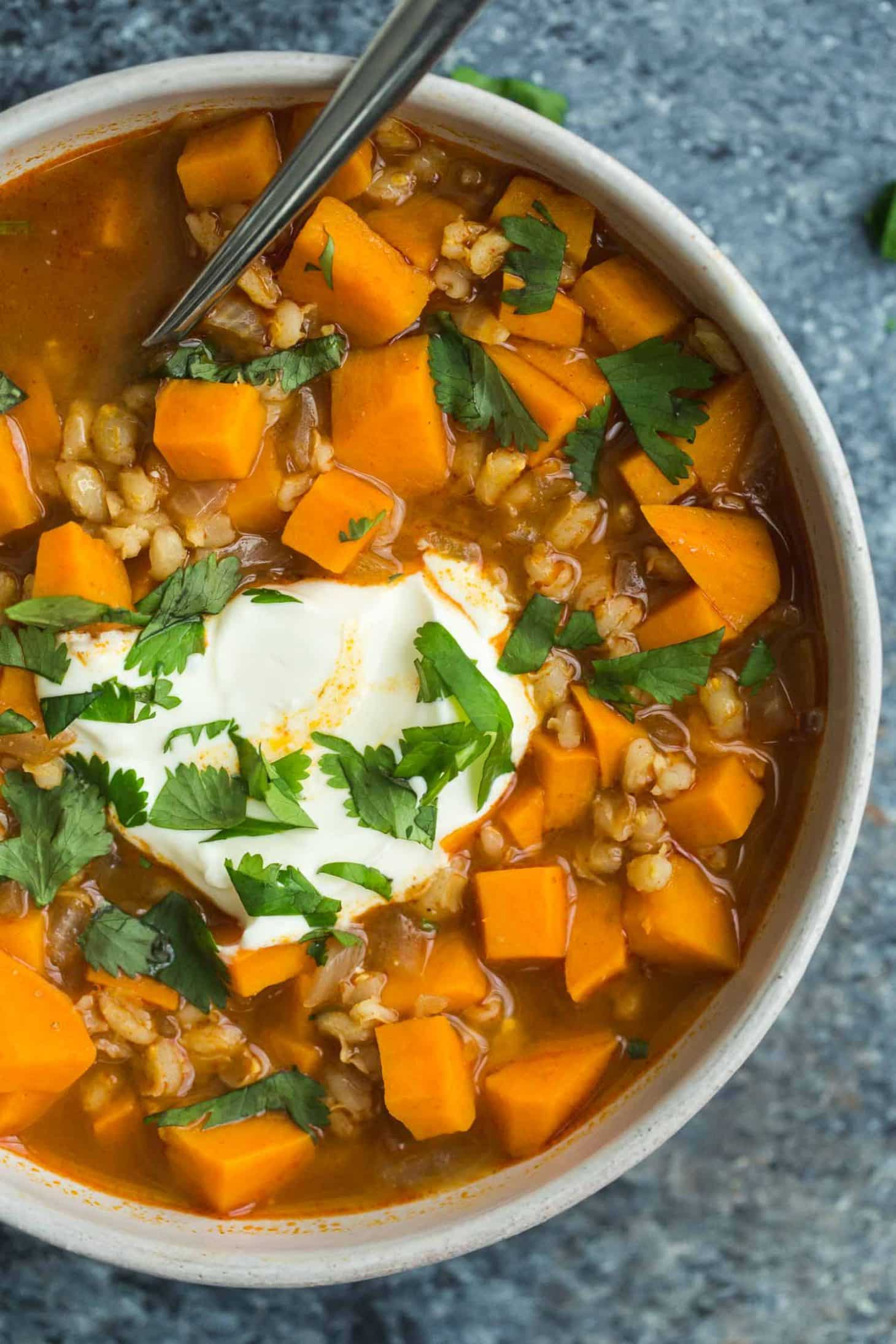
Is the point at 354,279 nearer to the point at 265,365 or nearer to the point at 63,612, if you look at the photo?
the point at 265,365

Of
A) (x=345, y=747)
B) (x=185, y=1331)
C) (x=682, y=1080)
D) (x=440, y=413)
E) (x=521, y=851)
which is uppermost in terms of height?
(x=440, y=413)

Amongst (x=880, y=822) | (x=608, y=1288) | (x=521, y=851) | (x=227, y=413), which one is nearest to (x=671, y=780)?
(x=521, y=851)

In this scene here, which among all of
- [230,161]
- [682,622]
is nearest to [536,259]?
[230,161]

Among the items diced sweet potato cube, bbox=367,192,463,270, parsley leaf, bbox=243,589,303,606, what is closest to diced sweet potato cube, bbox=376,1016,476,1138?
parsley leaf, bbox=243,589,303,606

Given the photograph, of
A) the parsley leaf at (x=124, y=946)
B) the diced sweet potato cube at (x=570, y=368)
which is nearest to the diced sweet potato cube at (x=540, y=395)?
the diced sweet potato cube at (x=570, y=368)

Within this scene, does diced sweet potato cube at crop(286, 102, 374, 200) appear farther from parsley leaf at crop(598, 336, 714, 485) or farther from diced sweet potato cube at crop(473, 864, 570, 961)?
diced sweet potato cube at crop(473, 864, 570, 961)

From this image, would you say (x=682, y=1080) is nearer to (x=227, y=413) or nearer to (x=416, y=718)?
(x=416, y=718)
